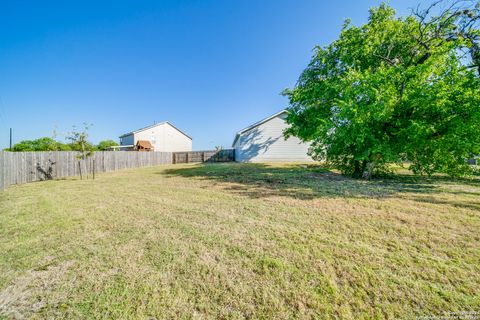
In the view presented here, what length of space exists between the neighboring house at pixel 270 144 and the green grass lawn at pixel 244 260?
14.7 metres

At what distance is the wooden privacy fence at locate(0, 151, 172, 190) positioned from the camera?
8.19 meters

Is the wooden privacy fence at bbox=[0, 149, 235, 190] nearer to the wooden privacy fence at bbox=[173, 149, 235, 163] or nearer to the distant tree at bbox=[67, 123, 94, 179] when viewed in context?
the distant tree at bbox=[67, 123, 94, 179]

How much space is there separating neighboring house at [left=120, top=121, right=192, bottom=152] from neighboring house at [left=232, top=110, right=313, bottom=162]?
14.0m

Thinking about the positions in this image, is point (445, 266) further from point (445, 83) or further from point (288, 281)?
point (445, 83)

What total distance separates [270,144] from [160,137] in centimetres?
1702

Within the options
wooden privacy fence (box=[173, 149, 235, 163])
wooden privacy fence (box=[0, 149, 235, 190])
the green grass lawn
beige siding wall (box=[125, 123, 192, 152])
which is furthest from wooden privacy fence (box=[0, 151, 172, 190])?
beige siding wall (box=[125, 123, 192, 152])

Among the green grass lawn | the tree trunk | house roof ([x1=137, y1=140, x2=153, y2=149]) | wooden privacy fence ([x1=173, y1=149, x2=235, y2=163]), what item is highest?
house roof ([x1=137, y1=140, x2=153, y2=149])

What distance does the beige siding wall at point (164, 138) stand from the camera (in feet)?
83.4

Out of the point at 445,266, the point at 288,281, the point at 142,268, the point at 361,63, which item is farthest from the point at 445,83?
the point at 142,268

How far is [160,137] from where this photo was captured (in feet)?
88.5

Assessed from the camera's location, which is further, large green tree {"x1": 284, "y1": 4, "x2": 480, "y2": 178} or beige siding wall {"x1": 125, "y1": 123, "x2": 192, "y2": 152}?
beige siding wall {"x1": 125, "y1": 123, "x2": 192, "y2": 152}

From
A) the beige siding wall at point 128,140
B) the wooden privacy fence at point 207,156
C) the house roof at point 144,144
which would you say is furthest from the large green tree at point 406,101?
the beige siding wall at point 128,140

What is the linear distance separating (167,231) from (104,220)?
177 cm

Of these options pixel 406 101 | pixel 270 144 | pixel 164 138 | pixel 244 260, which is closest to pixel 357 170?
pixel 406 101
